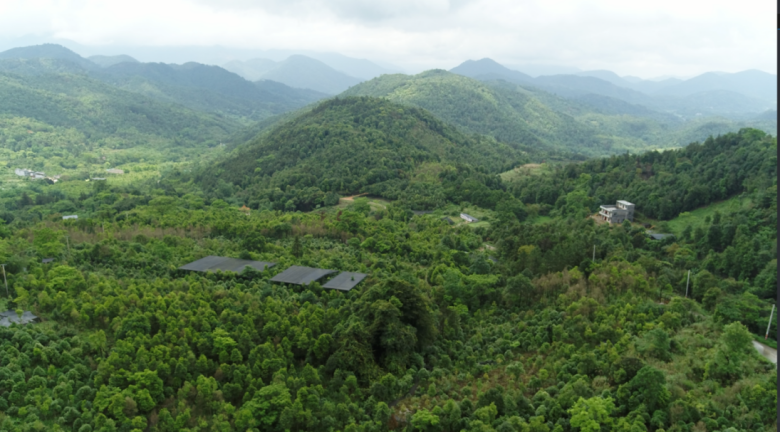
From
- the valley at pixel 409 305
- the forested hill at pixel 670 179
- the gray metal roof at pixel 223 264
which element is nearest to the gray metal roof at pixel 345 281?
the valley at pixel 409 305

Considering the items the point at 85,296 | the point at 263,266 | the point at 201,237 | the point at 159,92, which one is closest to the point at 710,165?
the point at 263,266

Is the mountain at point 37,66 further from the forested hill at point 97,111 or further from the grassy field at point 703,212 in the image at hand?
the grassy field at point 703,212

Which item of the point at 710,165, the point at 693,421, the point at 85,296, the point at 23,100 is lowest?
the point at 693,421

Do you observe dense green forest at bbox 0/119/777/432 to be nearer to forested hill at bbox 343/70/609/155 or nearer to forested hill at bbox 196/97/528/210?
forested hill at bbox 196/97/528/210

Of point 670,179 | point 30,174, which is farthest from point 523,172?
point 30,174

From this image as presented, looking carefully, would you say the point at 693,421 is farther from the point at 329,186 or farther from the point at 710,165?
the point at 329,186

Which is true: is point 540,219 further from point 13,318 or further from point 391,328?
point 13,318

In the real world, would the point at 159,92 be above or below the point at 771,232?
above
